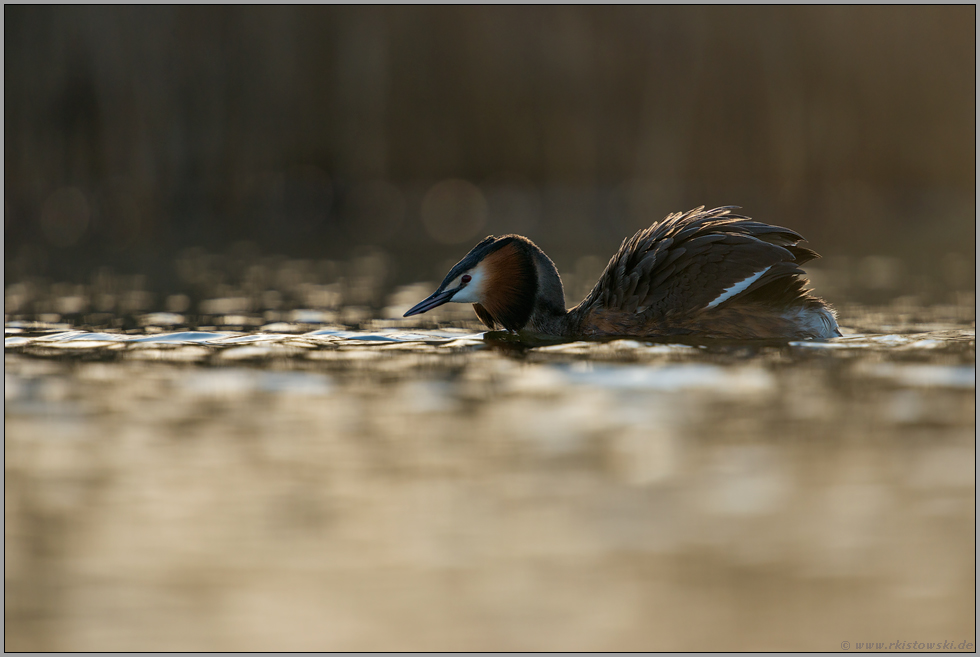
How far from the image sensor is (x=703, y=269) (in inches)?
250

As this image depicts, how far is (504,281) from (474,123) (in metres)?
13.0

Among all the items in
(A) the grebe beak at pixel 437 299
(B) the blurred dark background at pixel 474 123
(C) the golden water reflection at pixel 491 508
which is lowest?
(C) the golden water reflection at pixel 491 508

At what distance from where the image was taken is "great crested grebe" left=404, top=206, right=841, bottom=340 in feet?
20.7

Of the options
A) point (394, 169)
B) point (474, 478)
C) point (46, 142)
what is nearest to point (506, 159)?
point (394, 169)

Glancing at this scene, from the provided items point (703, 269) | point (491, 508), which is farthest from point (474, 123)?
point (491, 508)

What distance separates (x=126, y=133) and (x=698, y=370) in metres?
14.0

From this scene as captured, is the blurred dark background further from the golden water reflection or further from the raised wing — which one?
the golden water reflection

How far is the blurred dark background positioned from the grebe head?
7.63 m

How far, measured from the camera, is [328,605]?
2557 millimetres

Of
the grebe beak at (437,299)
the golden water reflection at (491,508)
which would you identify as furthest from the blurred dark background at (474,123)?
the golden water reflection at (491,508)

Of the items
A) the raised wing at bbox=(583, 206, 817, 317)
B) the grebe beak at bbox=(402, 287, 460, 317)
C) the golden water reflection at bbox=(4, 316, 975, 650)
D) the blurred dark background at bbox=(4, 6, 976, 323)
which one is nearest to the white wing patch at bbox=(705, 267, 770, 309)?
the raised wing at bbox=(583, 206, 817, 317)

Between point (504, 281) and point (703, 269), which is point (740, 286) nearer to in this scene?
point (703, 269)

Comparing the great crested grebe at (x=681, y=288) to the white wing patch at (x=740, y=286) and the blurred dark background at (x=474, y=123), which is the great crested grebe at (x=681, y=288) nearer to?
the white wing patch at (x=740, y=286)

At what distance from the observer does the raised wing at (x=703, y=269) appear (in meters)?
6.27
